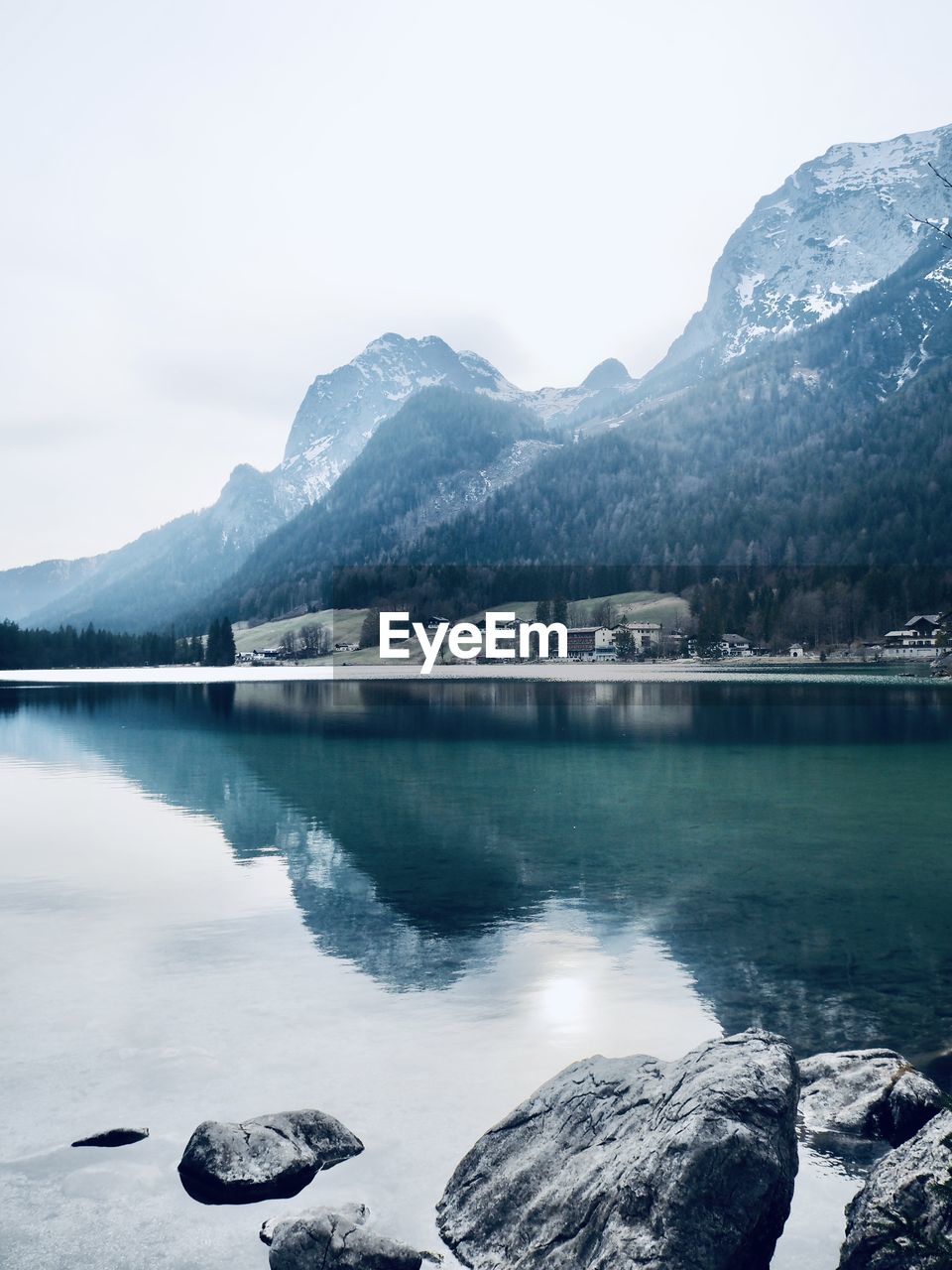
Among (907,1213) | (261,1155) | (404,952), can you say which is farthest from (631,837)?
(907,1213)

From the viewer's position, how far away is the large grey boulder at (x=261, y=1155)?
41.9 ft

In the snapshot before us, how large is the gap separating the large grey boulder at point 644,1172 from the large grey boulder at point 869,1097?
1.98 metres

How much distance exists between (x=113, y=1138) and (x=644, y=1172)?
8.12 metres

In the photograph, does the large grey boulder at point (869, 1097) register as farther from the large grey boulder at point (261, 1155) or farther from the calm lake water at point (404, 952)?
the large grey boulder at point (261, 1155)

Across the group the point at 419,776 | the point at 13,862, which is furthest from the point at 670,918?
the point at 419,776

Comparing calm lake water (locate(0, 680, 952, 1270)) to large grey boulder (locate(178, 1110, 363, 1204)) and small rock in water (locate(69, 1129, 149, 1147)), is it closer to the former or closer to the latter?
small rock in water (locate(69, 1129, 149, 1147))

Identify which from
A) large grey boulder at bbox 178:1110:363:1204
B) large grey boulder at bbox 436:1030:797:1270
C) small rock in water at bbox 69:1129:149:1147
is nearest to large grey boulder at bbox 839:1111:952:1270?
large grey boulder at bbox 436:1030:797:1270

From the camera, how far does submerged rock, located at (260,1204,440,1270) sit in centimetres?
1084

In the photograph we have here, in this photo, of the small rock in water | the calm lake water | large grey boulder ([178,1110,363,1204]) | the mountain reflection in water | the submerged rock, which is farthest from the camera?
the mountain reflection in water

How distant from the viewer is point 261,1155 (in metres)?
13.2

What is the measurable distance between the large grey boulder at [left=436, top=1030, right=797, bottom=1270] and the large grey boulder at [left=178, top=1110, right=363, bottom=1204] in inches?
78.4

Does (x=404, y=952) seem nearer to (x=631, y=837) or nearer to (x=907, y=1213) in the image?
(x=907, y=1213)

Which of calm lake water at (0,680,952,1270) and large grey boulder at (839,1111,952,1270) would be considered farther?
calm lake water at (0,680,952,1270)

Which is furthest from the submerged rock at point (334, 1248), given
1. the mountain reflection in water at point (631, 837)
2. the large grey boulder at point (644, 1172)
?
the mountain reflection in water at point (631, 837)
